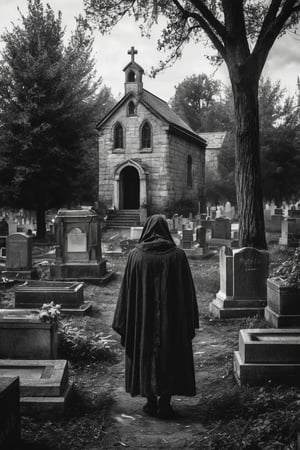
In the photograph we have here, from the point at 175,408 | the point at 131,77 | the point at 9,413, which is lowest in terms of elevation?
the point at 175,408

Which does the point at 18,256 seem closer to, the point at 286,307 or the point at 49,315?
the point at 49,315

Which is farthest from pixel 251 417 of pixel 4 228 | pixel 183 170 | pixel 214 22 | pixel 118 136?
pixel 183 170

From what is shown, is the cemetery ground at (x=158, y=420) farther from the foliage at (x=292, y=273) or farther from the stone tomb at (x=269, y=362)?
the foliage at (x=292, y=273)

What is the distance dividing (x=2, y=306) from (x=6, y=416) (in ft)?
19.5

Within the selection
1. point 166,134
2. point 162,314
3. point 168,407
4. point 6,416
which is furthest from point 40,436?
point 166,134

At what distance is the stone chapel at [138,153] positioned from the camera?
88.2ft

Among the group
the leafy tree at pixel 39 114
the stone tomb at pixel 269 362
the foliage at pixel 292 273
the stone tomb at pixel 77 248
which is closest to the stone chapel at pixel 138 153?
the leafy tree at pixel 39 114

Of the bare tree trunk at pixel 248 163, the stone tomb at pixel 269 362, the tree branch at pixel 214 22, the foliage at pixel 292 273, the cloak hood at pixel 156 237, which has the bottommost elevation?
the stone tomb at pixel 269 362

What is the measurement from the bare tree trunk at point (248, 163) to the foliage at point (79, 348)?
4329mm

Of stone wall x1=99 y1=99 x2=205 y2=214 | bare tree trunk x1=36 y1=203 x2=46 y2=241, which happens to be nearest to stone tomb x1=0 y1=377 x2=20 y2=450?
bare tree trunk x1=36 y1=203 x2=46 y2=241

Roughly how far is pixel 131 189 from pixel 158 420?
24.6 m

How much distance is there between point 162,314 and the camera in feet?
14.3

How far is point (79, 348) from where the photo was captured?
6.15 metres

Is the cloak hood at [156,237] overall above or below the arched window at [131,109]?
below
